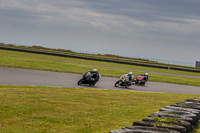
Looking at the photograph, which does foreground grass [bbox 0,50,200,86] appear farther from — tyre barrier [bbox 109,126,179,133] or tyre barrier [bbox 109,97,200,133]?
tyre barrier [bbox 109,126,179,133]

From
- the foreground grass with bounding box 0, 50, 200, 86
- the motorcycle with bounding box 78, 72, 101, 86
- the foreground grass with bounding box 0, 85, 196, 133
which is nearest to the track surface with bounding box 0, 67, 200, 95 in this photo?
the motorcycle with bounding box 78, 72, 101, 86

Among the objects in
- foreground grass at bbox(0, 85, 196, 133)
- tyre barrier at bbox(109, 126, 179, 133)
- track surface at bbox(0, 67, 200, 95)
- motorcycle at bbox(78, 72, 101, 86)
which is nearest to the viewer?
tyre barrier at bbox(109, 126, 179, 133)

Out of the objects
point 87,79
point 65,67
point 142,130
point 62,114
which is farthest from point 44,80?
point 142,130

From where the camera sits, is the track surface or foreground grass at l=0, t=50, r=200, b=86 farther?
foreground grass at l=0, t=50, r=200, b=86

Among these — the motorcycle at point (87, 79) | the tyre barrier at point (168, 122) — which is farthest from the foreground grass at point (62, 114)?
the motorcycle at point (87, 79)

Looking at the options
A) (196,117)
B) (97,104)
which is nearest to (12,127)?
(196,117)

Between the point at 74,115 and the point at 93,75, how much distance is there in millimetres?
13061

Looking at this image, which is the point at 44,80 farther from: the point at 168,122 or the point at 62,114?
the point at 168,122

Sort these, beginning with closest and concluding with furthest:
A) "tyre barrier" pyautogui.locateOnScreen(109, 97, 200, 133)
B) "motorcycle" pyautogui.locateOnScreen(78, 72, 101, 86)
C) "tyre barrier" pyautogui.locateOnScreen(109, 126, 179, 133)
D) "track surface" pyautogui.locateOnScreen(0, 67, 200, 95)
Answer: "tyre barrier" pyautogui.locateOnScreen(109, 126, 179, 133), "tyre barrier" pyautogui.locateOnScreen(109, 97, 200, 133), "track surface" pyautogui.locateOnScreen(0, 67, 200, 95), "motorcycle" pyautogui.locateOnScreen(78, 72, 101, 86)

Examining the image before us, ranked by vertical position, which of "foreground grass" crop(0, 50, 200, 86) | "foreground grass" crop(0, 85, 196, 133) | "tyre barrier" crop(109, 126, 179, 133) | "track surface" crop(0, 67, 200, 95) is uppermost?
"foreground grass" crop(0, 50, 200, 86)

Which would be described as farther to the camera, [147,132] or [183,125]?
[183,125]

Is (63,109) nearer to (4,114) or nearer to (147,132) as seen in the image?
(4,114)

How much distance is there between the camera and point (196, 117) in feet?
28.1

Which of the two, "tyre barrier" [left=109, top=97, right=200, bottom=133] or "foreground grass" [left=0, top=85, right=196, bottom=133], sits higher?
"tyre barrier" [left=109, top=97, right=200, bottom=133]
